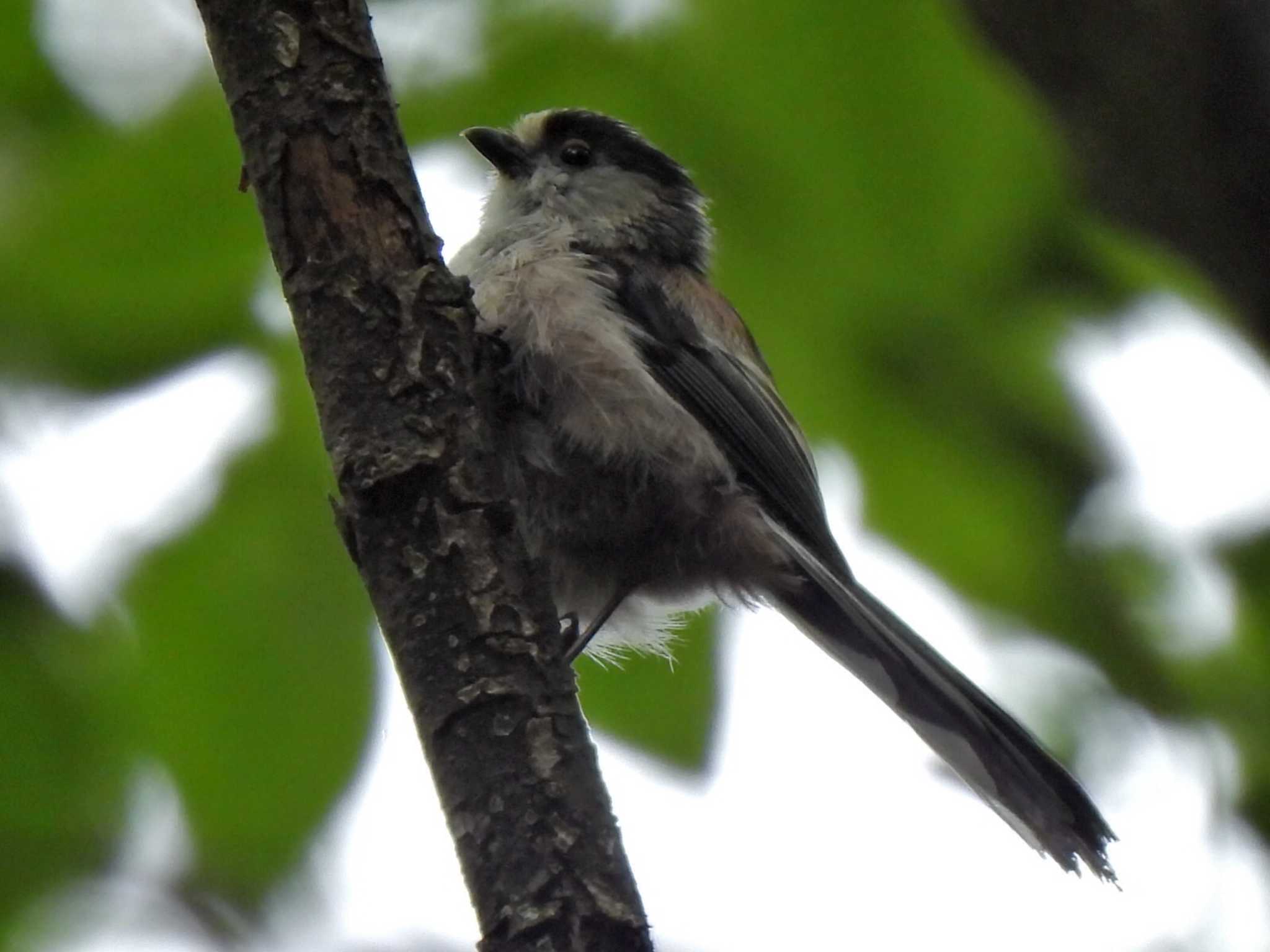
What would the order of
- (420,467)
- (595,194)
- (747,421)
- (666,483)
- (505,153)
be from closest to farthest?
1. (420,467)
2. (666,483)
3. (747,421)
4. (505,153)
5. (595,194)

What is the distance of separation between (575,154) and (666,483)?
1187mm

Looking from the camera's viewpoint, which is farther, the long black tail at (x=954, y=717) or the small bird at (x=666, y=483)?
the small bird at (x=666, y=483)

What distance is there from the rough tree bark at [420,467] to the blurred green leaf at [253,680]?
6.7 inches

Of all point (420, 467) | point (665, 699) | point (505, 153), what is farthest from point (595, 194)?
point (420, 467)

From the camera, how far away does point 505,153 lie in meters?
3.79

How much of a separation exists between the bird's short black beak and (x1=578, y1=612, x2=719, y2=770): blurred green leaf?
1.49 meters

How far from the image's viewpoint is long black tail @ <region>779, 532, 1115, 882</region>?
267cm

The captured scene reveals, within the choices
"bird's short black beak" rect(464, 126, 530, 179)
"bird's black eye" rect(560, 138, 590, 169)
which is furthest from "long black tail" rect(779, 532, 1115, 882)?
"bird's black eye" rect(560, 138, 590, 169)

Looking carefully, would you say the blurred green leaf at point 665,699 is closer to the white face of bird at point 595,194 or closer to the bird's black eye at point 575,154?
the white face of bird at point 595,194

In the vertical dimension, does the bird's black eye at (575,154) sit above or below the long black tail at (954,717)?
above

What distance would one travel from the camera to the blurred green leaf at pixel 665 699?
2.11m

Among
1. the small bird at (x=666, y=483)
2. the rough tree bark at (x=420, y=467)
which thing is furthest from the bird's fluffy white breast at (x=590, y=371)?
the rough tree bark at (x=420, y=467)

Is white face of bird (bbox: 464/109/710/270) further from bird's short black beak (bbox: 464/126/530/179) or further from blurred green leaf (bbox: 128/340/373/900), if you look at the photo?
blurred green leaf (bbox: 128/340/373/900)

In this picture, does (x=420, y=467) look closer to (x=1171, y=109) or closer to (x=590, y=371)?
(x=1171, y=109)
